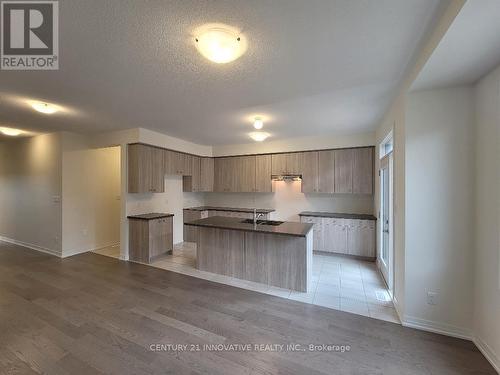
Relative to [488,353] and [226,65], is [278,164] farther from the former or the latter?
[488,353]

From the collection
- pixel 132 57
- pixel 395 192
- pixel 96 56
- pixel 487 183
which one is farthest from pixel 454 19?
pixel 96 56

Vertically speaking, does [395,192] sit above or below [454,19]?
below

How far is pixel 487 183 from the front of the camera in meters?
1.94

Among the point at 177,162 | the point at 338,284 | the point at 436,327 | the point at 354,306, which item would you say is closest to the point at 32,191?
the point at 177,162

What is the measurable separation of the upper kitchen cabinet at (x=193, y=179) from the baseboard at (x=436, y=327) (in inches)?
198

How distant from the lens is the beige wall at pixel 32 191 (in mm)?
4707

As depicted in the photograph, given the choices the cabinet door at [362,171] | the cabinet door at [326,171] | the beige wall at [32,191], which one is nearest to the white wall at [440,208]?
the cabinet door at [362,171]

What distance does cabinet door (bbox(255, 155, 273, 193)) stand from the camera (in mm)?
5676

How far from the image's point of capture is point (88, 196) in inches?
201

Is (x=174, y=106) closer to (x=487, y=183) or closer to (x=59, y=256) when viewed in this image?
(x=487, y=183)

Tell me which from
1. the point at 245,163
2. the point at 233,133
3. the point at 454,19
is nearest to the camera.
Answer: the point at 454,19

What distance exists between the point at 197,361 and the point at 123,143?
418 centimetres

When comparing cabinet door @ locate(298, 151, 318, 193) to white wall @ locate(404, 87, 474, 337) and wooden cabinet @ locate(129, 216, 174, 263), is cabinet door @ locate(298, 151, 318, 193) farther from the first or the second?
wooden cabinet @ locate(129, 216, 174, 263)
